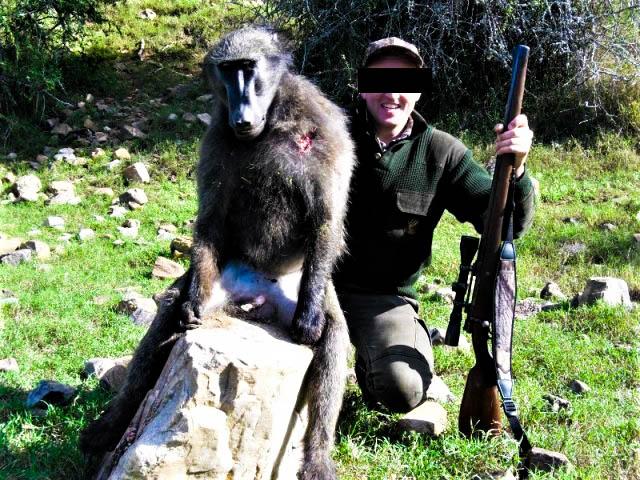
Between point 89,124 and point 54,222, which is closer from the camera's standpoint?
point 54,222

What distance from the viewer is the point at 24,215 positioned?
6410mm

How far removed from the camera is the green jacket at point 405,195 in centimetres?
349

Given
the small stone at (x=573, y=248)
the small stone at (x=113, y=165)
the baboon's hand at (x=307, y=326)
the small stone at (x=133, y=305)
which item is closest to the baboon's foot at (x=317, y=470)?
the baboon's hand at (x=307, y=326)

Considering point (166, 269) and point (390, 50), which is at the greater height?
point (390, 50)

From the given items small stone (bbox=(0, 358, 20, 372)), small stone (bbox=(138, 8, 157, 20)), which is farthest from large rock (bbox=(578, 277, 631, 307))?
small stone (bbox=(138, 8, 157, 20))

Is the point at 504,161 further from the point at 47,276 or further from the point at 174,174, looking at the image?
the point at 174,174

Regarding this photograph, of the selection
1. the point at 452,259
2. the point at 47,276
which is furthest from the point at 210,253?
the point at 452,259

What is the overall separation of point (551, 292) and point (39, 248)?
3.99 meters

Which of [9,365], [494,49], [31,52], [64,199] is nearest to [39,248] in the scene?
[64,199]

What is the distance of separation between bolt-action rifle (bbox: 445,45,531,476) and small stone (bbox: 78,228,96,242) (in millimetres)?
3899

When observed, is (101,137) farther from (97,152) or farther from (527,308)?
(527,308)

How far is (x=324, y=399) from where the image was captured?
284 cm

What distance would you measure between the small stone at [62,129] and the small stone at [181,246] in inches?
119

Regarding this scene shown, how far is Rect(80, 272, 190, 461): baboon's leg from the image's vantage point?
283cm
